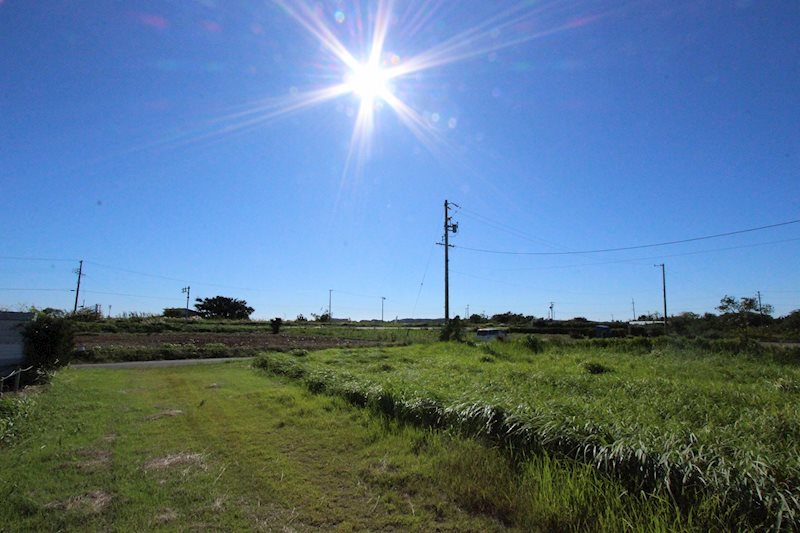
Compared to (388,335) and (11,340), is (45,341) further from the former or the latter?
(388,335)

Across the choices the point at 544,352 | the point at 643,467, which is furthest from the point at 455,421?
the point at 544,352

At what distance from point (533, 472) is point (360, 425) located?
3.61 m

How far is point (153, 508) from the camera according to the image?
4.18 metres

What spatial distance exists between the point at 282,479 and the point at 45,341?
422 inches

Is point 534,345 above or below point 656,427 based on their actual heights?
above

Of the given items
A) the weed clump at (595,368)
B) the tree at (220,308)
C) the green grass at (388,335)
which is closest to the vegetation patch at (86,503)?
the weed clump at (595,368)

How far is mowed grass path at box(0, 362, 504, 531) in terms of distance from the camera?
4.05 metres

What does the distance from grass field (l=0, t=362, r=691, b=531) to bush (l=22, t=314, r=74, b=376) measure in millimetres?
4333

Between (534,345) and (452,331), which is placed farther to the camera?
(452,331)

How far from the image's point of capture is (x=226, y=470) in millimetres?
5254

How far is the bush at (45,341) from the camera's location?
11.6 meters

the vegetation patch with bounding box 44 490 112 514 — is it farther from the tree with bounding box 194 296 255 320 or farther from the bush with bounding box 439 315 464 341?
the tree with bounding box 194 296 255 320

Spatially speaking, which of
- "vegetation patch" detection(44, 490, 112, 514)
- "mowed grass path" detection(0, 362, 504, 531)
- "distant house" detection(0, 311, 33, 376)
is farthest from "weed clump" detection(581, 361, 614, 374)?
"distant house" detection(0, 311, 33, 376)

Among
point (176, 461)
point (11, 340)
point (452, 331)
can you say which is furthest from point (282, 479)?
point (452, 331)
